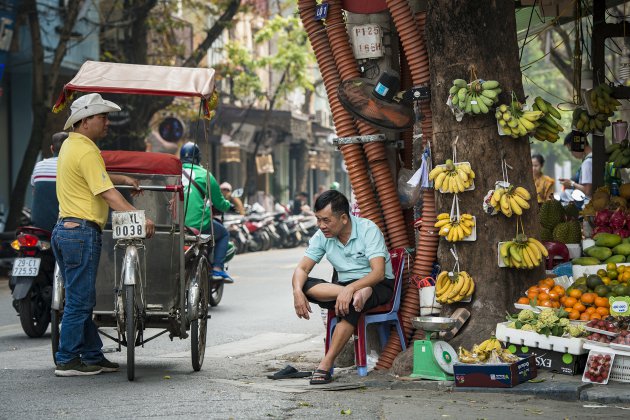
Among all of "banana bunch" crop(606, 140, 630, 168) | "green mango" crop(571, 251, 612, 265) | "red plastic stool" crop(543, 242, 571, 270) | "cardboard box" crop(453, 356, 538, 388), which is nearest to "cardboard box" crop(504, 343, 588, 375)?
"cardboard box" crop(453, 356, 538, 388)

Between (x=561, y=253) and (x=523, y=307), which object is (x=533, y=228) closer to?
(x=523, y=307)

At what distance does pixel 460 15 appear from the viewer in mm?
8805

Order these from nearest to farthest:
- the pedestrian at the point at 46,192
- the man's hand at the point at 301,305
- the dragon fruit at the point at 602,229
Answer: the man's hand at the point at 301,305
the dragon fruit at the point at 602,229
the pedestrian at the point at 46,192

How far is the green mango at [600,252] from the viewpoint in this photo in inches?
389

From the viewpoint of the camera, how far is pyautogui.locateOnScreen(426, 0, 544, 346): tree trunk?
8.78m

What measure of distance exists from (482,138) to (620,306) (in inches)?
63.1

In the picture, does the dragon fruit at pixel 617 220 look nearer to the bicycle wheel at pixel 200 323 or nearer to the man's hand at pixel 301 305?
the man's hand at pixel 301 305

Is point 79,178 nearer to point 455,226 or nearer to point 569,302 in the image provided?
point 455,226

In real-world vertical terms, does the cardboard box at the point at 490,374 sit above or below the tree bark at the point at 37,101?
below

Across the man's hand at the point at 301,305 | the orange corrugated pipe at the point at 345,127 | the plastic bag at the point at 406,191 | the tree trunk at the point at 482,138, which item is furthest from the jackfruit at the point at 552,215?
the man's hand at the point at 301,305

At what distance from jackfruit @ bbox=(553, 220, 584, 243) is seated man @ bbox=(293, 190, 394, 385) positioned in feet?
9.15

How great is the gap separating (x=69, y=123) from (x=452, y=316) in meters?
3.20

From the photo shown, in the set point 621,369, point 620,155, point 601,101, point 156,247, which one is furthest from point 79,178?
point 620,155

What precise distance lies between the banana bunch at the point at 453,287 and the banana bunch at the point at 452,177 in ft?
2.09
